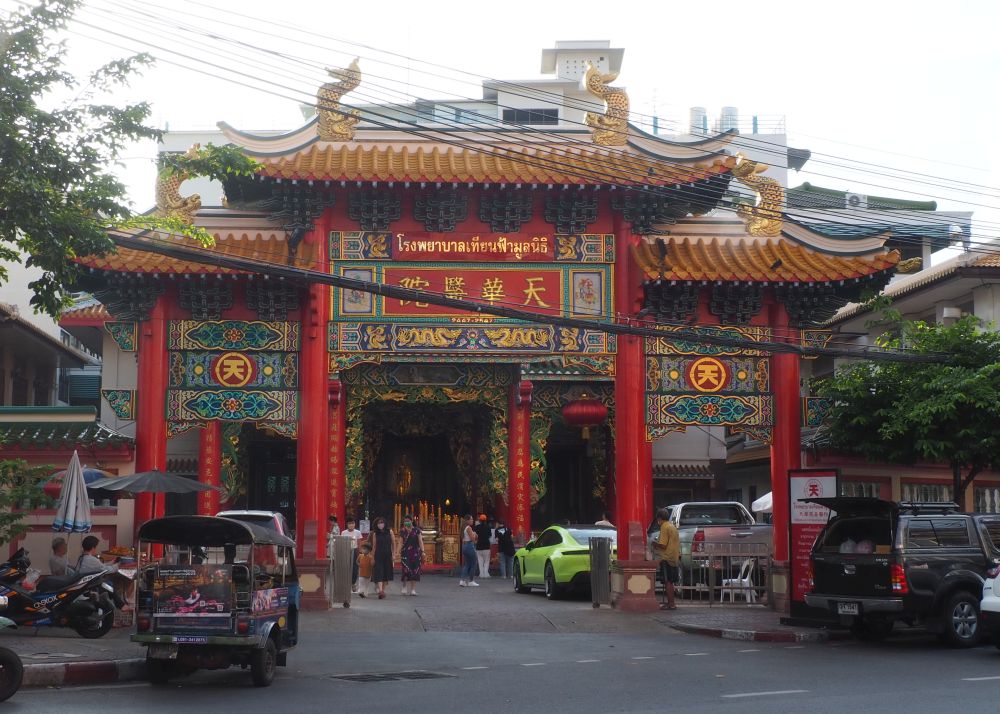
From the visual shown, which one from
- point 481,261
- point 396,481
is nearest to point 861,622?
point 481,261

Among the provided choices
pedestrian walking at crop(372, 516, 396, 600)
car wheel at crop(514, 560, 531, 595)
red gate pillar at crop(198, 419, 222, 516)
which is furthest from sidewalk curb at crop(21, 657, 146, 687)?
red gate pillar at crop(198, 419, 222, 516)

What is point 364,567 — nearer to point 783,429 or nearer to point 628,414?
point 628,414

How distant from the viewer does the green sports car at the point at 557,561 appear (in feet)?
80.7

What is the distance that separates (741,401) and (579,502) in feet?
54.8

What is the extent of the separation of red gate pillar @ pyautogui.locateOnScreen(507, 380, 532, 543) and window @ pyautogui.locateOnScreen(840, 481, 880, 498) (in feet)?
28.8

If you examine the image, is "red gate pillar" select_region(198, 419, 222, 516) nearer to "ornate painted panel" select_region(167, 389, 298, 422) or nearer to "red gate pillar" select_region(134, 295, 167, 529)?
"red gate pillar" select_region(134, 295, 167, 529)

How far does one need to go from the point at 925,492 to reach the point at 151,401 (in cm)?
1660

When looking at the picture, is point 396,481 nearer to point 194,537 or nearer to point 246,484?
point 246,484

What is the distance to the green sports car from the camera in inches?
969

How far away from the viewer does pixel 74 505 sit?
19250 mm

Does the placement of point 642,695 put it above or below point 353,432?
below

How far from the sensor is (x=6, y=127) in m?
13.7

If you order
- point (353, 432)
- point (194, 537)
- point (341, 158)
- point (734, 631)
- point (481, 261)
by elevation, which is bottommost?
point (734, 631)

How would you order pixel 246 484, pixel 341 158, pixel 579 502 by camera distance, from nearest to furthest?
pixel 341 158 < pixel 246 484 < pixel 579 502
